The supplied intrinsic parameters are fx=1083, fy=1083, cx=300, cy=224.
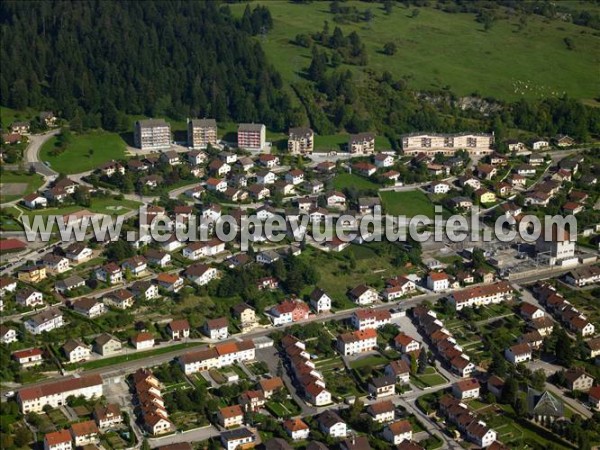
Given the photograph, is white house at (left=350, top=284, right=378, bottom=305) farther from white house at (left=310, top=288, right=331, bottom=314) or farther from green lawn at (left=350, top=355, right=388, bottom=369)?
green lawn at (left=350, top=355, right=388, bottom=369)

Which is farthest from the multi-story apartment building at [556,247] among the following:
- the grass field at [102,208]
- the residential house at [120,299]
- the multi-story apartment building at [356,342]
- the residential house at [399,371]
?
the grass field at [102,208]

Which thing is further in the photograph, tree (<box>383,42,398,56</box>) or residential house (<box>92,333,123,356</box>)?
tree (<box>383,42,398,56</box>)

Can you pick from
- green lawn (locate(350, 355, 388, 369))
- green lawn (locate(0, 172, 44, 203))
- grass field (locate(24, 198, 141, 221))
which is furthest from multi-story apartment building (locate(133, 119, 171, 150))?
green lawn (locate(350, 355, 388, 369))

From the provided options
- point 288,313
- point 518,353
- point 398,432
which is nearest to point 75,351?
point 288,313

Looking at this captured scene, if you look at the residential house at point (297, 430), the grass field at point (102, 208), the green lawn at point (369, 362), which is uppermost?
the grass field at point (102, 208)

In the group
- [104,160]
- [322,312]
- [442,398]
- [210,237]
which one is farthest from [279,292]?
[104,160]

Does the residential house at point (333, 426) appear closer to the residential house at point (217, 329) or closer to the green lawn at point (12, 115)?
the residential house at point (217, 329)

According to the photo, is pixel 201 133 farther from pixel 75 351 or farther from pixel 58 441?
pixel 58 441
